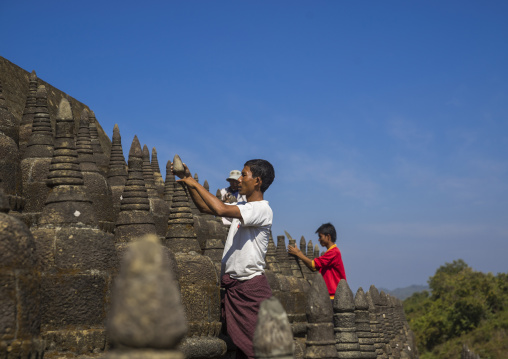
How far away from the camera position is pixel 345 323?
8.73 m

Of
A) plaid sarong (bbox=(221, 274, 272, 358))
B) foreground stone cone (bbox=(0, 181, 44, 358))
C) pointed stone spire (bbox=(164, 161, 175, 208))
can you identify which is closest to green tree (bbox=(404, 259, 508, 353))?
pointed stone spire (bbox=(164, 161, 175, 208))

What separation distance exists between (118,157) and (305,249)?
48.6 feet

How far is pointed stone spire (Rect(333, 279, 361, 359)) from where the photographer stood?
8656 millimetres

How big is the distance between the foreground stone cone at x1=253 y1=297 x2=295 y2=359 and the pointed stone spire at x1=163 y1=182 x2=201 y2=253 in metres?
3.80

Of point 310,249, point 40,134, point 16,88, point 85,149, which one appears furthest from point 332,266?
point 310,249

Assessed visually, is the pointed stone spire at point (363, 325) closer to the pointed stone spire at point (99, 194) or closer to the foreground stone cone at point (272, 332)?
the pointed stone spire at point (99, 194)

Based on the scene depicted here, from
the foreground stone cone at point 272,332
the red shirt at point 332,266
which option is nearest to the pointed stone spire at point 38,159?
the red shirt at point 332,266

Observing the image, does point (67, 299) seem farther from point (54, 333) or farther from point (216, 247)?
point (216, 247)

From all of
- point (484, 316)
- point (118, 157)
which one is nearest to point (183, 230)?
point (118, 157)

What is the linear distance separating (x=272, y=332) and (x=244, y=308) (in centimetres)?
245

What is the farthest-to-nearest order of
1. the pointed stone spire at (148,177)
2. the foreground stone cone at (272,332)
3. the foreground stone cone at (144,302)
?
the pointed stone spire at (148,177)
the foreground stone cone at (272,332)
the foreground stone cone at (144,302)

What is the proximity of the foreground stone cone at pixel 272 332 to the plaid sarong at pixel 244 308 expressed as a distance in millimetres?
2292

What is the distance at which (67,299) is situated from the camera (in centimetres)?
507

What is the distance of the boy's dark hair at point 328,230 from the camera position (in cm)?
949
